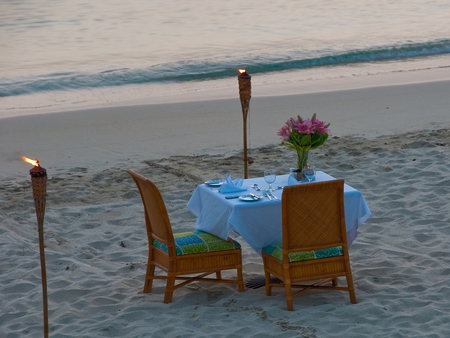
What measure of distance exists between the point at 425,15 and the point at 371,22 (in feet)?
9.64

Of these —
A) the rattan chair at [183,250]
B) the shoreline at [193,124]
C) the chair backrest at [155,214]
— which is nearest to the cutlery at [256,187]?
the rattan chair at [183,250]

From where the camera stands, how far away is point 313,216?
504 centimetres

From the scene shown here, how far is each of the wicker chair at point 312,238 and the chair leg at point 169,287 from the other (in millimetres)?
729

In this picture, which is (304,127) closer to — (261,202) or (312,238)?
(261,202)

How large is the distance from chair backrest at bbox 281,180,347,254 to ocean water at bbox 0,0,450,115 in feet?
34.3

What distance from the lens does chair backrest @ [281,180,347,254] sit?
493 centimetres

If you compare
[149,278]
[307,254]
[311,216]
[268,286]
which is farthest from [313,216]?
[149,278]

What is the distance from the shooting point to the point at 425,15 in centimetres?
2941

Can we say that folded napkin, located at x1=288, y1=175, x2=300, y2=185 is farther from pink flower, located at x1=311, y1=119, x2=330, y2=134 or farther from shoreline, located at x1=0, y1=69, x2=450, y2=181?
shoreline, located at x1=0, y1=69, x2=450, y2=181

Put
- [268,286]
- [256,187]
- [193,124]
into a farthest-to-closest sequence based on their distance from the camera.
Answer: [193,124] < [256,187] < [268,286]

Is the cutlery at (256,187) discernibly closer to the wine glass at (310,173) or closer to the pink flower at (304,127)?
the wine glass at (310,173)

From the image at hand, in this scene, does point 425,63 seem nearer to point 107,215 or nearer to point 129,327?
point 107,215

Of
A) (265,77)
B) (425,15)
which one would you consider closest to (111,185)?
(265,77)

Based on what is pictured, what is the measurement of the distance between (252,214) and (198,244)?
0.45m
